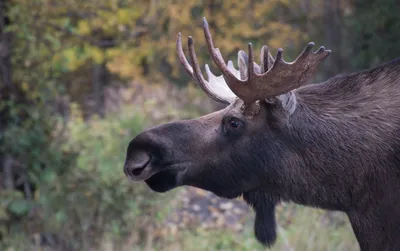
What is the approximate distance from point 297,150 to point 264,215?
0.52 m

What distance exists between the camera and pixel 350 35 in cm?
922

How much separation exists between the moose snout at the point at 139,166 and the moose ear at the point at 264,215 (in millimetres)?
653

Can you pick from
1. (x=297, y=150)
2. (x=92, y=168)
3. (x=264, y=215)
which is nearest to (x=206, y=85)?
(x=297, y=150)

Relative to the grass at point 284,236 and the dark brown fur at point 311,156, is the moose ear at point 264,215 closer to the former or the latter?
the dark brown fur at point 311,156

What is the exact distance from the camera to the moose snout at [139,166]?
137 inches

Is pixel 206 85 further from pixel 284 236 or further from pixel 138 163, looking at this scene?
pixel 284 236

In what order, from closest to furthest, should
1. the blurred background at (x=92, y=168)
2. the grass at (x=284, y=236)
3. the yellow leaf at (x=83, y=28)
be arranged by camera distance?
1. the grass at (x=284, y=236)
2. the blurred background at (x=92, y=168)
3. the yellow leaf at (x=83, y=28)

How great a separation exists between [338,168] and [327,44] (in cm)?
779

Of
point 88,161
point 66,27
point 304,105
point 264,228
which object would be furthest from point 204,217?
point 304,105

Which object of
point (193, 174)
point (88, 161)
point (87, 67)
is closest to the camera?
point (193, 174)

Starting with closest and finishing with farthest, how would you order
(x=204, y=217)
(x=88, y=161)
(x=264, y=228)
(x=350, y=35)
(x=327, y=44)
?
(x=264, y=228) → (x=88, y=161) → (x=204, y=217) → (x=350, y=35) → (x=327, y=44)

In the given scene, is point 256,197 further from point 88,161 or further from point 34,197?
point 34,197

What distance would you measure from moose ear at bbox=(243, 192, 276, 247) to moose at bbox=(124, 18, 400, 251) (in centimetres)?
6

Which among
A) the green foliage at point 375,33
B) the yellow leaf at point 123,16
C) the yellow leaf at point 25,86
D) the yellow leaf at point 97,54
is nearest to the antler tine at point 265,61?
the green foliage at point 375,33
